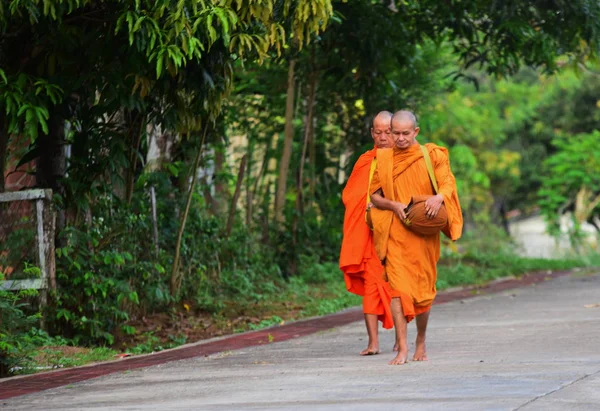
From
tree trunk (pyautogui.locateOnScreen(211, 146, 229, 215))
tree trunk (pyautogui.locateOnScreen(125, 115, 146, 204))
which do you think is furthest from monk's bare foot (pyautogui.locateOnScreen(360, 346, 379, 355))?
tree trunk (pyautogui.locateOnScreen(211, 146, 229, 215))

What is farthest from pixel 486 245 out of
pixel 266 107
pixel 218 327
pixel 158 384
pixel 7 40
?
pixel 158 384

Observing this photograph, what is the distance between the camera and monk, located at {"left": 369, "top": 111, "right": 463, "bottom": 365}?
834 centimetres

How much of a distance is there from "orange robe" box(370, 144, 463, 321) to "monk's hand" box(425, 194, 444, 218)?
14 centimetres

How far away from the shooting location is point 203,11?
8547 mm

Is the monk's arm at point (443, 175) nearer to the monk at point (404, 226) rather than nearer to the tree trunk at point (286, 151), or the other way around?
the monk at point (404, 226)

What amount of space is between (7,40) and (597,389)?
19.9 feet

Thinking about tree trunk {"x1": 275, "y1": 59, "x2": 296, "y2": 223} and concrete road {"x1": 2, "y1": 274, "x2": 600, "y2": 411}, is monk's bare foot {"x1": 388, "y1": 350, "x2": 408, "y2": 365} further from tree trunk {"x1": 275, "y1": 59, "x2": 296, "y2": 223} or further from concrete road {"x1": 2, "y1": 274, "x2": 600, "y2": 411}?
tree trunk {"x1": 275, "y1": 59, "x2": 296, "y2": 223}

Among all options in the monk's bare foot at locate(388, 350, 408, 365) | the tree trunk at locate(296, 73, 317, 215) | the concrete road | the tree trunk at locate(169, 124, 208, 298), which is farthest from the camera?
the tree trunk at locate(296, 73, 317, 215)

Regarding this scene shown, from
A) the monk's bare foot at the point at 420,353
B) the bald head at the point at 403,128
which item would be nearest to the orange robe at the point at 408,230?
the bald head at the point at 403,128

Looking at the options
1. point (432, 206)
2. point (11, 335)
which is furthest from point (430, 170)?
point (11, 335)

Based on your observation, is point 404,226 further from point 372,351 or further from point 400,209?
point 372,351

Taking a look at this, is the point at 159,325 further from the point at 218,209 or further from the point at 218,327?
the point at 218,209

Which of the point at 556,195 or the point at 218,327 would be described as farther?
the point at 556,195

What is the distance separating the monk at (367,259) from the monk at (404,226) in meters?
0.45
